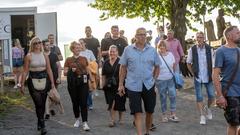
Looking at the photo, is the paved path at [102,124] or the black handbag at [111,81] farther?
the black handbag at [111,81]

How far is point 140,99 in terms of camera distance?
9922mm

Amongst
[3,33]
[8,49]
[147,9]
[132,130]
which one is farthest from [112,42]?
[147,9]

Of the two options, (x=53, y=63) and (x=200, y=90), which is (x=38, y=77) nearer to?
(x=53, y=63)

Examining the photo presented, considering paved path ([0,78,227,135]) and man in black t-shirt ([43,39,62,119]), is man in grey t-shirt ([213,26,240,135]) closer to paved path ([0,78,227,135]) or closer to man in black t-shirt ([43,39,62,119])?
paved path ([0,78,227,135])

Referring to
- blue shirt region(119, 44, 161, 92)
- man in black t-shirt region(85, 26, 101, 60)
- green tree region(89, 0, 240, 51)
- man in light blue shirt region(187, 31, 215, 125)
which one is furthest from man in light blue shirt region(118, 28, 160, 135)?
green tree region(89, 0, 240, 51)

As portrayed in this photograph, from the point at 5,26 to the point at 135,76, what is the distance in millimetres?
10477

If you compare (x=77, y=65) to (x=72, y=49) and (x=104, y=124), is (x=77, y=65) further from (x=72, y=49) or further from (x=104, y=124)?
(x=104, y=124)

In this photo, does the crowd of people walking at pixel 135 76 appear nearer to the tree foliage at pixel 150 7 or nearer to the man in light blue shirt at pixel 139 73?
the man in light blue shirt at pixel 139 73

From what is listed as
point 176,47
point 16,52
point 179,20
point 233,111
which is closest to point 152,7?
point 179,20

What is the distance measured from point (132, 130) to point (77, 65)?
1.70 metres

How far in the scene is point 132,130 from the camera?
37.7 feet

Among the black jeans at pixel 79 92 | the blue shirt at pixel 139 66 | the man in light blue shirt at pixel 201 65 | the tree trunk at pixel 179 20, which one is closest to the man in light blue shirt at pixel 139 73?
the blue shirt at pixel 139 66

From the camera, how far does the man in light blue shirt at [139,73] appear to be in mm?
9859

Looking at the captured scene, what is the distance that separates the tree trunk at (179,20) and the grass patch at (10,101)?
1217 cm
